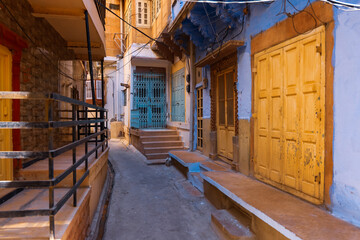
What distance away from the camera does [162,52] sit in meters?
11.6

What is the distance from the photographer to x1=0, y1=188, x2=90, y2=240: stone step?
241 cm

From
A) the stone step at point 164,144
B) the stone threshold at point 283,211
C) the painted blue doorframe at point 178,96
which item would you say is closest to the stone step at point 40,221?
the stone threshold at point 283,211

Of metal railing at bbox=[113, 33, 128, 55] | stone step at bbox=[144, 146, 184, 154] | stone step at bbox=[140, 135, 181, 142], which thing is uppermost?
metal railing at bbox=[113, 33, 128, 55]

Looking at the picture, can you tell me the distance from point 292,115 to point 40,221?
3723 millimetres

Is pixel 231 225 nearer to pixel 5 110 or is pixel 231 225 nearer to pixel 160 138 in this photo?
pixel 5 110

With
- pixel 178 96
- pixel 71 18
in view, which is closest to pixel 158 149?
pixel 178 96

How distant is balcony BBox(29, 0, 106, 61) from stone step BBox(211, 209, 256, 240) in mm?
4657

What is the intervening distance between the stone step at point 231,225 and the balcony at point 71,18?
15.3 feet

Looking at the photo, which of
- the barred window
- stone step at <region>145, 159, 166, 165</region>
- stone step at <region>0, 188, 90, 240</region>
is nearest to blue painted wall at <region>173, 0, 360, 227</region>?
stone step at <region>0, 188, 90, 240</region>

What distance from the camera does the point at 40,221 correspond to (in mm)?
2695

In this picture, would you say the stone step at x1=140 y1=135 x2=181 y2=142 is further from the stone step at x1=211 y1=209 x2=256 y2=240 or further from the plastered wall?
the plastered wall

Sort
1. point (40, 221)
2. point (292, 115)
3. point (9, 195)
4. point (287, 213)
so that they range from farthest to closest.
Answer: point (292, 115)
point (9, 195)
point (287, 213)
point (40, 221)

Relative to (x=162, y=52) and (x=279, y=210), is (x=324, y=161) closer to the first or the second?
(x=279, y=210)

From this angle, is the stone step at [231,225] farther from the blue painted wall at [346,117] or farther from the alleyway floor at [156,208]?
the blue painted wall at [346,117]
